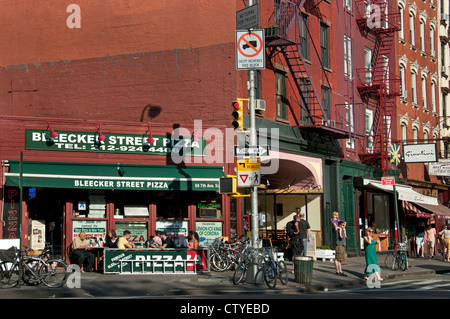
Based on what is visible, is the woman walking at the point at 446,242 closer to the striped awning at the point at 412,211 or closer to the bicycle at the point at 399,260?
the striped awning at the point at 412,211

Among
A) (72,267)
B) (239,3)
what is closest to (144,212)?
(72,267)

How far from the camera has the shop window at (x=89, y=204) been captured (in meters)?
22.6

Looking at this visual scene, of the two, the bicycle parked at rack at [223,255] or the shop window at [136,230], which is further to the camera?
the shop window at [136,230]

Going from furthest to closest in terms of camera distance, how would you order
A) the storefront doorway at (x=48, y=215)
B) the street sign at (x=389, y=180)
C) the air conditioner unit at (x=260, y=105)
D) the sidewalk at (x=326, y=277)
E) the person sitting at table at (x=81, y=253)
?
the street sign at (x=389, y=180) → the air conditioner unit at (x=260, y=105) → the storefront doorway at (x=48, y=215) → the person sitting at table at (x=81, y=253) → the sidewalk at (x=326, y=277)

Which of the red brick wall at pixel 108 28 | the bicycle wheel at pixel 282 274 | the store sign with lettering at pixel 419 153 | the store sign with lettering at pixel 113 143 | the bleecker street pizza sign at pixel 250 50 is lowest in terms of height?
the bicycle wheel at pixel 282 274

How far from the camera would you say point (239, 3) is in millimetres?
25125

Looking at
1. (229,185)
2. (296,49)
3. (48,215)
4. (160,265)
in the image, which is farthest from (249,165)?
(296,49)

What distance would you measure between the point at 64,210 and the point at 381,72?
19.2m

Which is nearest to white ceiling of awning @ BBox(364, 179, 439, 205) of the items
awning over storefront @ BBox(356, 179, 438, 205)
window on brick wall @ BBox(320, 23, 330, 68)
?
awning over storefront @ BBox(356, 179, 438, 205)

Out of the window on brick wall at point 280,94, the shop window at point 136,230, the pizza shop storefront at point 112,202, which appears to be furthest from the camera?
the window on brick wall at point 280,94

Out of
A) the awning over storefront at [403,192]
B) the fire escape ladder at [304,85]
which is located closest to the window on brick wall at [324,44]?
the fire escape ladder at [304,85]

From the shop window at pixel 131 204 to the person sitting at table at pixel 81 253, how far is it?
2504 mm

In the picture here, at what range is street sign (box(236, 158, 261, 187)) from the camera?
18500 millimetres
